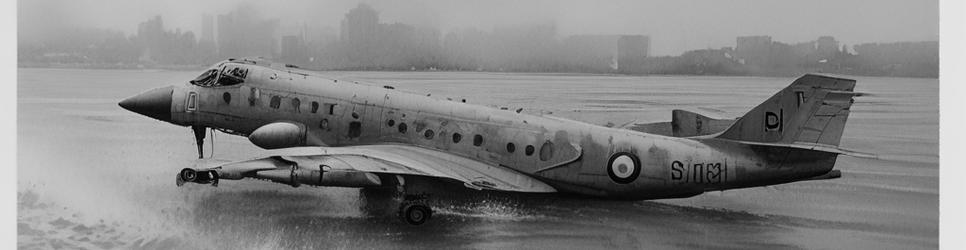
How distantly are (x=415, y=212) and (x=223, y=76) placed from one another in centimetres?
117

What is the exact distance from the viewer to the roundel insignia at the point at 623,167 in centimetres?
452

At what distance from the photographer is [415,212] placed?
457 centimetres

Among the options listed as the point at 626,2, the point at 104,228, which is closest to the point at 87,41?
the point at 104,228

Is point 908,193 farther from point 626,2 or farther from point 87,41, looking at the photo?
point 87,41

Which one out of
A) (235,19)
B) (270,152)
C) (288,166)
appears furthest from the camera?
(235,19)

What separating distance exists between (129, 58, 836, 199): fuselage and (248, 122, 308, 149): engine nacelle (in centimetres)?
4

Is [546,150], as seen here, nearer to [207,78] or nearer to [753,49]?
[753,49]

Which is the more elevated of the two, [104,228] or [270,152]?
[270,152]

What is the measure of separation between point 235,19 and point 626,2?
1.96 metres

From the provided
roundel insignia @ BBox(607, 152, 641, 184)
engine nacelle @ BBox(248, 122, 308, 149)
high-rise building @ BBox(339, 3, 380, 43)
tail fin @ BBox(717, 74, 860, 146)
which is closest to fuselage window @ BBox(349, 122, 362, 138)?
engine nacelle @ BBox(248, 122, 308, 149)

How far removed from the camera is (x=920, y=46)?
4.72 meters

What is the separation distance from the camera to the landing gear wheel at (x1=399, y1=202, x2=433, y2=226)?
456 cm

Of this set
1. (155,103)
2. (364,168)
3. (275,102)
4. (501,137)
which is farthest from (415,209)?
(155,103)

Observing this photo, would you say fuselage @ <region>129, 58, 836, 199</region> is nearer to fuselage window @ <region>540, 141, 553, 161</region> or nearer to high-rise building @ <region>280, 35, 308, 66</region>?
fuselage window @ <region>540, 141, 553, 161</region>
